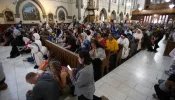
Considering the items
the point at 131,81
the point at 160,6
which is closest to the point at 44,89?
the point at 131,81

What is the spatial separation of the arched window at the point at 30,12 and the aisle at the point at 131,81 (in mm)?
Answer: 11986

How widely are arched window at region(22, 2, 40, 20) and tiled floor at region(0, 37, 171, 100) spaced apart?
915cm

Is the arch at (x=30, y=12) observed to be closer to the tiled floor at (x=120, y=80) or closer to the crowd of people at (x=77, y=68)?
the crowd of people at (x=77, y=68)

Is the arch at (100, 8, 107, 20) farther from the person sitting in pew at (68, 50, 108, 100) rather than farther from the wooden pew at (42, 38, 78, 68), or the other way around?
the person sitting in pew at (68, 50, 108, 100)

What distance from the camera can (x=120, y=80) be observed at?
2711 mm

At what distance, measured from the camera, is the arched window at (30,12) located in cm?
1086

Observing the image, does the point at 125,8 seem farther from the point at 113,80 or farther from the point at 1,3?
the point at 113,80

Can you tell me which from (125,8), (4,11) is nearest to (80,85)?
(4,11)

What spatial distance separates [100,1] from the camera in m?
15.6

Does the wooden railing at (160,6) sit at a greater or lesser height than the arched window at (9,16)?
greater

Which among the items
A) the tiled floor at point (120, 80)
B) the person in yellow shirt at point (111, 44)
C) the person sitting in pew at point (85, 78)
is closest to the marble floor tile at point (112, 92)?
the tiled floor at point (120, 80)

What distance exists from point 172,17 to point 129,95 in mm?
22200

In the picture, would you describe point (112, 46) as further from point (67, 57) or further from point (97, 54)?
point (67, 57)

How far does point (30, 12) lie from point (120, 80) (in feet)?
41.0
